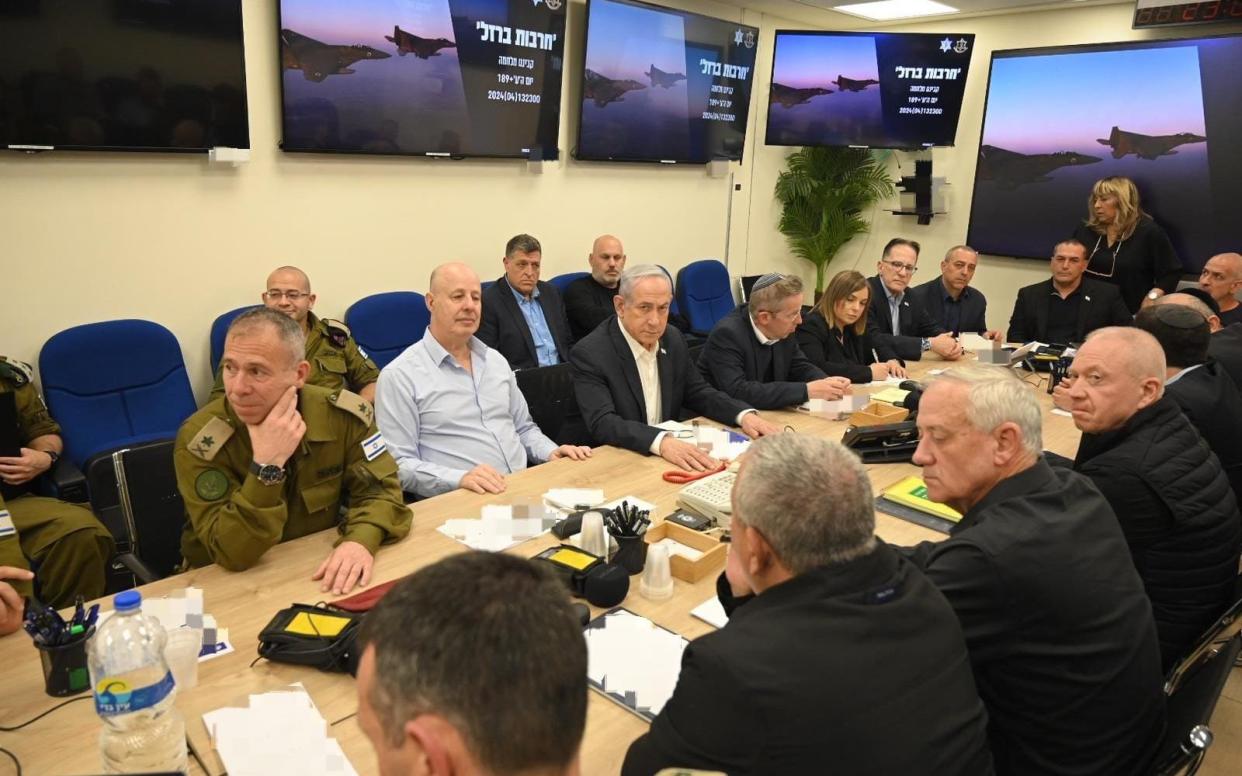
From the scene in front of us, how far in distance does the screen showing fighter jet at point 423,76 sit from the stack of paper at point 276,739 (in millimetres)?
3451

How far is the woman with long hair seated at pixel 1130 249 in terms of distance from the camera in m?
5.72

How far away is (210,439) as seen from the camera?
201cm

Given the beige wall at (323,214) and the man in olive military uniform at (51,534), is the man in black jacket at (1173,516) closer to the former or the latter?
the man in olive military uniform at (51,534)

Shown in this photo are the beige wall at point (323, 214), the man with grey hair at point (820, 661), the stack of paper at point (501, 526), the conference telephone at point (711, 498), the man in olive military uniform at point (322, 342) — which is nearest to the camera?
the man with grey hair at point (820, 661)

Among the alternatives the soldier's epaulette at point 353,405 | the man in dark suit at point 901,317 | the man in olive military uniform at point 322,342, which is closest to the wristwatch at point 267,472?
the soldier's epaulette at point 353,405

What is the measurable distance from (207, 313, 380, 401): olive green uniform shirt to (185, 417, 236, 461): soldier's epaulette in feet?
5.73

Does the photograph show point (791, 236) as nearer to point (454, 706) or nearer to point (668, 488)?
point (668, 488)

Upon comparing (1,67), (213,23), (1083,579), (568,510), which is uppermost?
(213,23)

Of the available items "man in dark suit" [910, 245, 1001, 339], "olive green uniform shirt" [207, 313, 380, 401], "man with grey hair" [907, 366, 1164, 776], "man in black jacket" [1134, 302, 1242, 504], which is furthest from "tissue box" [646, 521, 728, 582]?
"man in dark suit" [910, 245, 1001, 339]

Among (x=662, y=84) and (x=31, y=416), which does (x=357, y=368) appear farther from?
(x=662, y=84)

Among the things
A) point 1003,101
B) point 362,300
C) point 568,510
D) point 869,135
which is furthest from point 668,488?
point 1003,101

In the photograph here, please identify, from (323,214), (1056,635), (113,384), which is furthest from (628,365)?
(113,384)

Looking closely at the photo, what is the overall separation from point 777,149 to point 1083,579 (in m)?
6.26

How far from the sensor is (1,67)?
321cm
